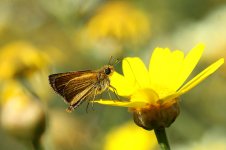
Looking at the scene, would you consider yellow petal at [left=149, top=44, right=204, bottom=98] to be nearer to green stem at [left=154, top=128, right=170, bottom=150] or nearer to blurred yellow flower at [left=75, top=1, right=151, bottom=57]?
green stem at [left=154, top=128, right=170, bottom=150]

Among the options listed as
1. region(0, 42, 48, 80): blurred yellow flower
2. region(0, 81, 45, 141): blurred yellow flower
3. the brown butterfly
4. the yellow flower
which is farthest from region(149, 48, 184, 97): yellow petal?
region(0, 42, 48, 80): blurred yellow flower

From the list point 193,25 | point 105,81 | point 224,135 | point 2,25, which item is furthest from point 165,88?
point 2,25

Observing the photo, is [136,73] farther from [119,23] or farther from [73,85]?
[119,23]

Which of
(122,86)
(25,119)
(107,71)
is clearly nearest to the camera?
(122,86)

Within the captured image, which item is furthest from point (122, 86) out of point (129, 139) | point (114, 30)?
point (114, 30)

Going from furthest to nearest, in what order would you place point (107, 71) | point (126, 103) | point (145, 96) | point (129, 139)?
point (129, 139), point (107, 71), point (145, 96), point (126, 103)

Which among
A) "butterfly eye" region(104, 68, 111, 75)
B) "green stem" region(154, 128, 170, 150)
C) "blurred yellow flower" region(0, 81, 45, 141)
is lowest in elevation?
"green stem" region(154, 128, 170, 150)
